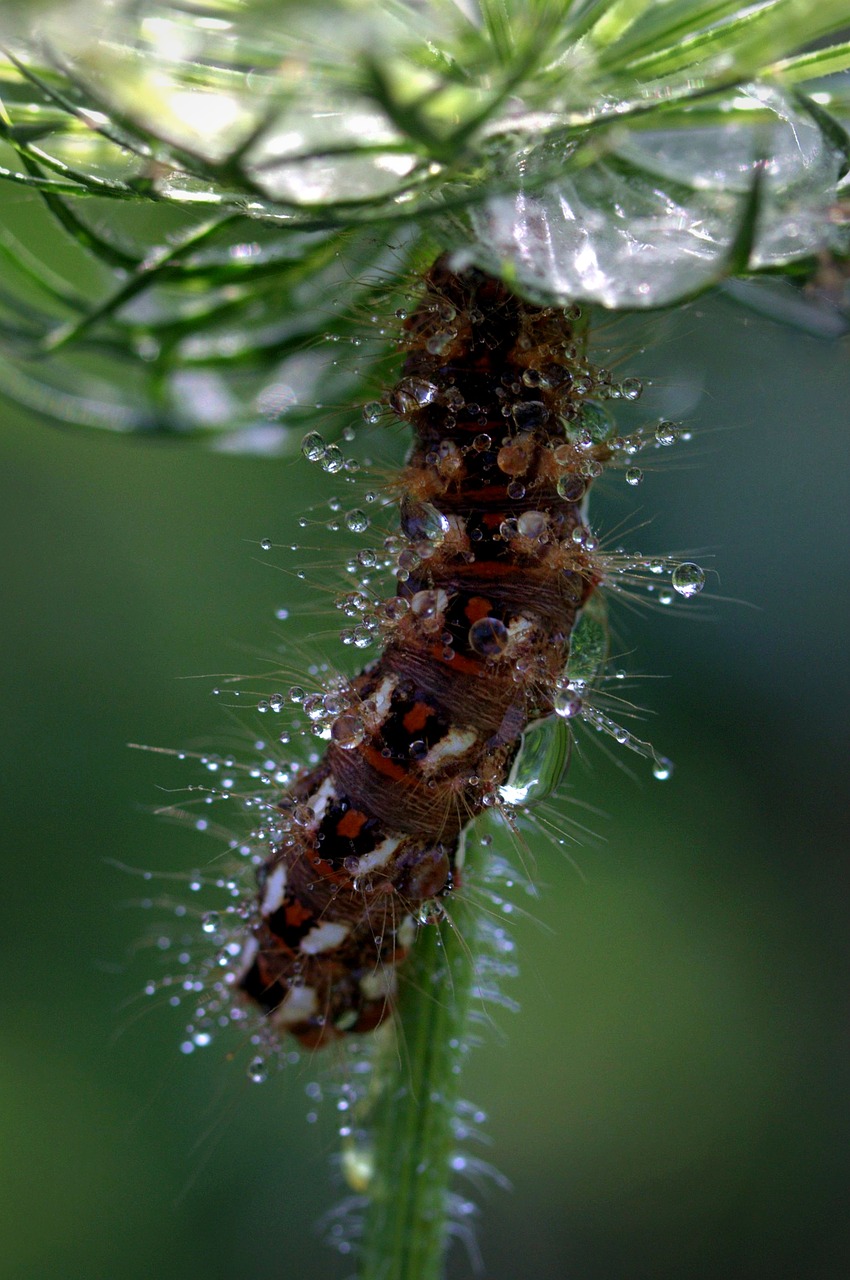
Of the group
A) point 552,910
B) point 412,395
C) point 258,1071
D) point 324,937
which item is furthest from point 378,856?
point 552,910

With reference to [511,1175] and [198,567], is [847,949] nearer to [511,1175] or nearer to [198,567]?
[511,1175]

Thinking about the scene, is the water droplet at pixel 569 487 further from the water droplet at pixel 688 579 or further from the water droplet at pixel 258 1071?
the water droplet at pixel 258 1071

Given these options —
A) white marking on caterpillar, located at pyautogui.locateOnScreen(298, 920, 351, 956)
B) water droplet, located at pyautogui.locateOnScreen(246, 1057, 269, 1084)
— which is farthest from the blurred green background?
white marking on caterpillar, located at pyautogui.locateOnScreen(298, 920, 351, 956)

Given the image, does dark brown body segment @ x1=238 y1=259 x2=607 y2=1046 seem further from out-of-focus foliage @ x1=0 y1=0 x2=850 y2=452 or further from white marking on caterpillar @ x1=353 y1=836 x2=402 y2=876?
out-of-focus foliage @ x1=0 y1=0 x2=850 y2=452

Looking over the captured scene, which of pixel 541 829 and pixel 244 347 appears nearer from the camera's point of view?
pixel 541 829

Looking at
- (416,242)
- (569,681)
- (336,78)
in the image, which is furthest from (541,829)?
(336,78)


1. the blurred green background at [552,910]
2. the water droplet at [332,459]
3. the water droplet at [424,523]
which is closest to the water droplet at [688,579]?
the water droplet at [424,523]

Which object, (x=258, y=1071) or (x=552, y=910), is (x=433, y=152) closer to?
(x=258, y=1071)
